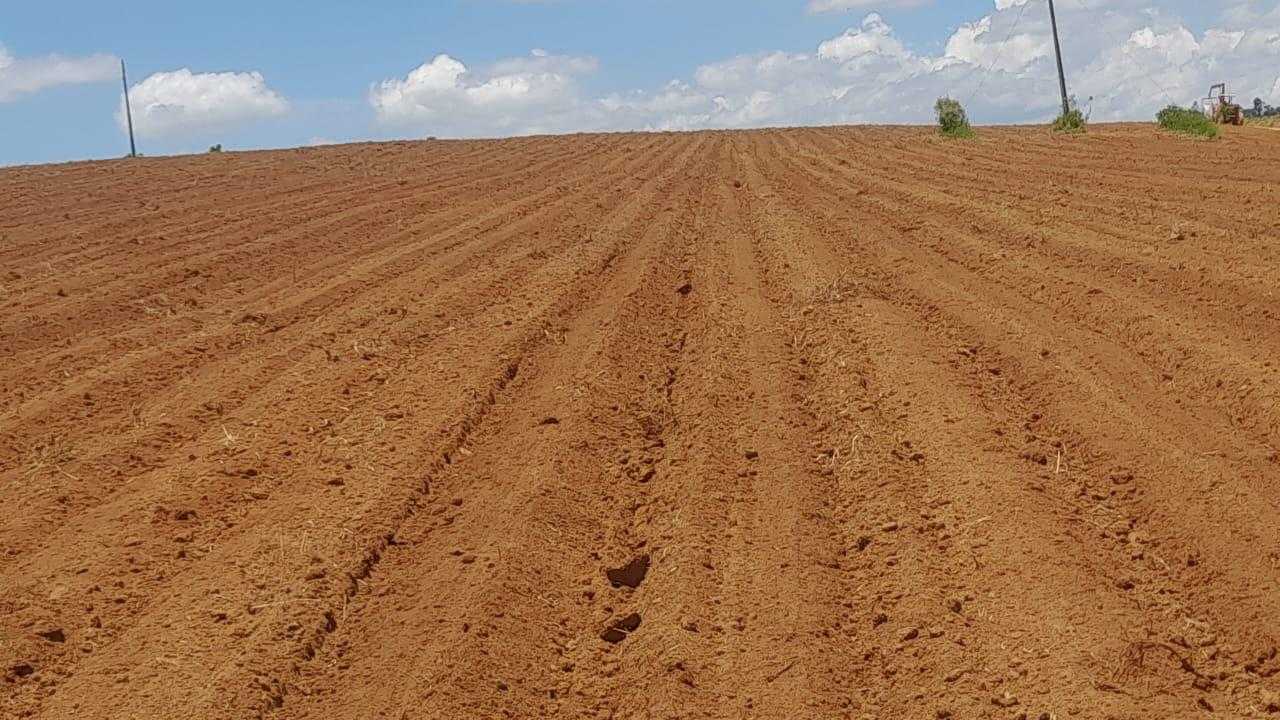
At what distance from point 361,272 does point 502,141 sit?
95.1 feet

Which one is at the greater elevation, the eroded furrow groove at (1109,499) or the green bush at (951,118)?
the green bush at (951,118)

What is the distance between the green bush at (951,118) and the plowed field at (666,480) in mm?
22404

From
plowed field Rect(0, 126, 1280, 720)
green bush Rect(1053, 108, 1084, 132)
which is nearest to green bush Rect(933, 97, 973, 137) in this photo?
green bush Rect(1053, 108, 1084, 132)

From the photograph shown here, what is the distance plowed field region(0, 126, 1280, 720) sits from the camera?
401 centimetres

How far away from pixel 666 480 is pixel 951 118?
31154 mm

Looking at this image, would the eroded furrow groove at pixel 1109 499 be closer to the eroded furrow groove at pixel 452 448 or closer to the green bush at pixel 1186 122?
the eroded furrow groove at pixel 452 448

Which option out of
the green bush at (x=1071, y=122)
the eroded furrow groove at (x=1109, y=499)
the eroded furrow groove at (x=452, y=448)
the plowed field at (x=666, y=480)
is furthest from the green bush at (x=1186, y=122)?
the eroded furrow groove at (x=1109, y=499)

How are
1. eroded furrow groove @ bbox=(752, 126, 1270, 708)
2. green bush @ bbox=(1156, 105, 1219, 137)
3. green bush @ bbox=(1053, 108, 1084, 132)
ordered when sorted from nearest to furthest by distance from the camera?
eroded furrow groove @ bbox=(752, 126, 1270, 708)
green bush @ bbox=(1156, 105, 1219, 137)
green bush @ bbox=(1053, 108, 1084, 132)

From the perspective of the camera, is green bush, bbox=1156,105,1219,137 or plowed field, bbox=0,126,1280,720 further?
green bush, bbox=1156,105,1219,137

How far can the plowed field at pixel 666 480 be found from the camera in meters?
4.01

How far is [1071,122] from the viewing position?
3359 cm

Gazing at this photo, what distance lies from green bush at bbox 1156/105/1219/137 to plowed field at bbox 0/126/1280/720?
1565 cm

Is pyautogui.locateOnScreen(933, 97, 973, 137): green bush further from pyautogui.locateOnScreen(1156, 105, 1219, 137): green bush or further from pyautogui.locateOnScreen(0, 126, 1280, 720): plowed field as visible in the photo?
pyautogui.locateOnScreen(0, 126, 1280, 720): plowed field

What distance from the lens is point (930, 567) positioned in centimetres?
462
